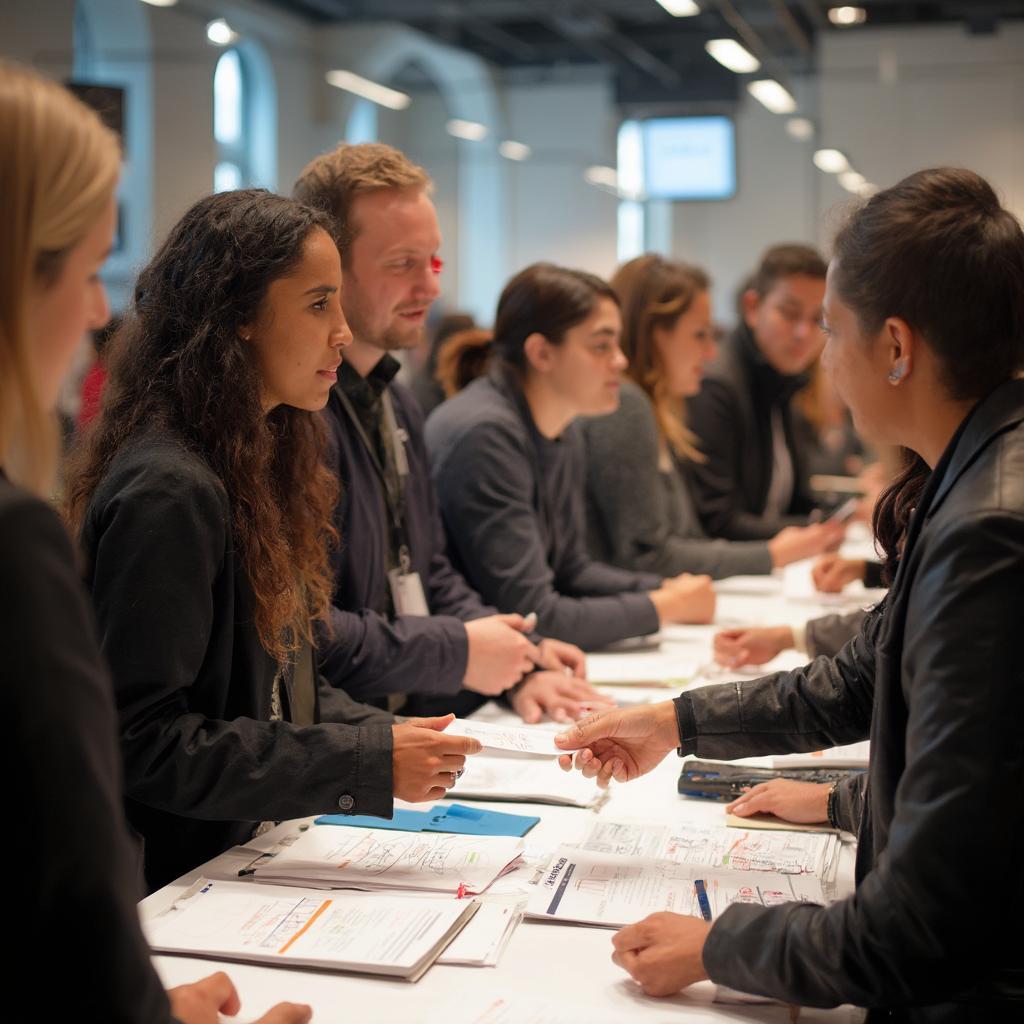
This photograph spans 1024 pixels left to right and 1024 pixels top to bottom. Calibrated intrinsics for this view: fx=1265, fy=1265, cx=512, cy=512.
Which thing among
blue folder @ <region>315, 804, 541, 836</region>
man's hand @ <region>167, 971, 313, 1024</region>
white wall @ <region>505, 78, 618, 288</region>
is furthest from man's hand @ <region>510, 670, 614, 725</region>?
white wall @ <region>505, 78, 618, 288</region>

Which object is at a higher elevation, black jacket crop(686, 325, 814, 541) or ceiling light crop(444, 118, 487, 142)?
ceiling light crop(444, 118, 487, 142)

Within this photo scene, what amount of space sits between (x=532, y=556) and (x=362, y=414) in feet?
2.12

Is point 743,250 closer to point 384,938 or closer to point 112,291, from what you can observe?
point 112,291

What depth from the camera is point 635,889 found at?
159cm

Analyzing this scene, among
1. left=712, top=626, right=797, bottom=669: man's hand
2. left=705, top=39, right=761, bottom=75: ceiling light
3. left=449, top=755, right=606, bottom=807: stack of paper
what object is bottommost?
left=449, top=755, right=606, bottom=807: stack of paper

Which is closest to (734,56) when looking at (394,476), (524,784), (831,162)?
(831,162)

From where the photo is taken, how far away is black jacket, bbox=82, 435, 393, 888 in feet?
5.10

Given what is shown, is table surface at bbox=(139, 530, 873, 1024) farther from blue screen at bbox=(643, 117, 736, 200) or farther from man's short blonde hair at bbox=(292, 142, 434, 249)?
blue screen at bbox=(643, 117, 736, 200)

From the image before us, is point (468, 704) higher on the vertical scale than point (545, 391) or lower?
lower

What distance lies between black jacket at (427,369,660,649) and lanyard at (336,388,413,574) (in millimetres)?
348

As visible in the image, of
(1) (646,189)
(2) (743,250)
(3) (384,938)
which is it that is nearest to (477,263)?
(1) (646,189)

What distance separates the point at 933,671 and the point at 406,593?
5.05ft

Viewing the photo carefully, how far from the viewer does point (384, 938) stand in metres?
1.43

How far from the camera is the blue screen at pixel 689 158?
28.2 feet
